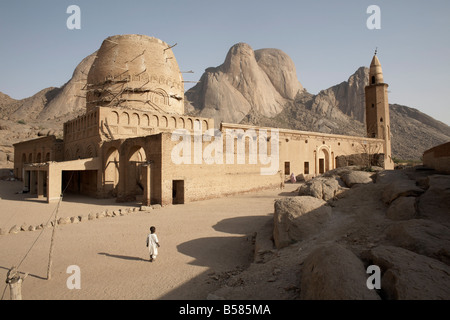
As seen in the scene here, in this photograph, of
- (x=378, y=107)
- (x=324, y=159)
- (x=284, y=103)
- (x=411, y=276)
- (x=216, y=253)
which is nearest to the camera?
(x=411, y=276)

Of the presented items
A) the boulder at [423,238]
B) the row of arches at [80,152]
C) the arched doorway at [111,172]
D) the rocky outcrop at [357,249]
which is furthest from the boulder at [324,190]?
the row of arches at [80,152]

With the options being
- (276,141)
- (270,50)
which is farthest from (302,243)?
(270,50)

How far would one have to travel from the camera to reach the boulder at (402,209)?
5.99 meters

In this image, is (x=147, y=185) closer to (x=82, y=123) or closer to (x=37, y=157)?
(x=82, y=123)

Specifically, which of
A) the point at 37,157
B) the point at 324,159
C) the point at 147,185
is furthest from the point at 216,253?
the point at 37,157

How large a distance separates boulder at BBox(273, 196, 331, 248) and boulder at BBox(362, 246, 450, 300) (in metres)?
2.58

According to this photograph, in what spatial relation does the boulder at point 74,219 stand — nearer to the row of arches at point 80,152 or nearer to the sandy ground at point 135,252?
the sandy ground at point 135,252

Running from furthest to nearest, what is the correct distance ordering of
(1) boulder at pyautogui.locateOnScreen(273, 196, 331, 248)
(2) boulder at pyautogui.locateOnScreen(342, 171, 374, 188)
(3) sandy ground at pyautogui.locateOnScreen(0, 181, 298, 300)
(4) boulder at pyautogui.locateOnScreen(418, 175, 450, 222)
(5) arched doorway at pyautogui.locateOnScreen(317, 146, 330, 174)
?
1. (5) arched doorway at pyautogui.locateOnScreen(317, 146, 330, 174)
2. (2) boulder at pyautogui.locateOnScreen(342, 171, 374, 188)
3. (1) boulder at pyautogui.locateOnScreen(273, 196, 331, 248)
4. (4) boulder at pyautogui.locateOnScreen(418, 175, 450, 222)
5. (3) sandy ground at pyautogui.locateOnScreen(0, 181, 298, 300)

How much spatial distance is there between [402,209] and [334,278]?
13.1 ft

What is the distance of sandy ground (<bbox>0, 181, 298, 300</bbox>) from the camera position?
17.8 ft

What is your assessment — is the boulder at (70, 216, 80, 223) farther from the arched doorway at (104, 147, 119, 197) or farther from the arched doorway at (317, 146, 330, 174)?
the arched doorway at (317, 146, 330, 174)

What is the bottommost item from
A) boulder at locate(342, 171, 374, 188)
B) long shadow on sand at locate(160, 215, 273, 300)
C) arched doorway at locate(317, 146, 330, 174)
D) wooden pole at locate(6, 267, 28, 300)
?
long shadow on sand at locate(160, 215, 273, 300)

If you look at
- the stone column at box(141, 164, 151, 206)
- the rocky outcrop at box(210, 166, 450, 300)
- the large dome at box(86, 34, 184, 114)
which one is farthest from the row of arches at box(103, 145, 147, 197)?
the rocky outcrop at box(210, 166, 450, 300)

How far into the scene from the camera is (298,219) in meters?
6.86
